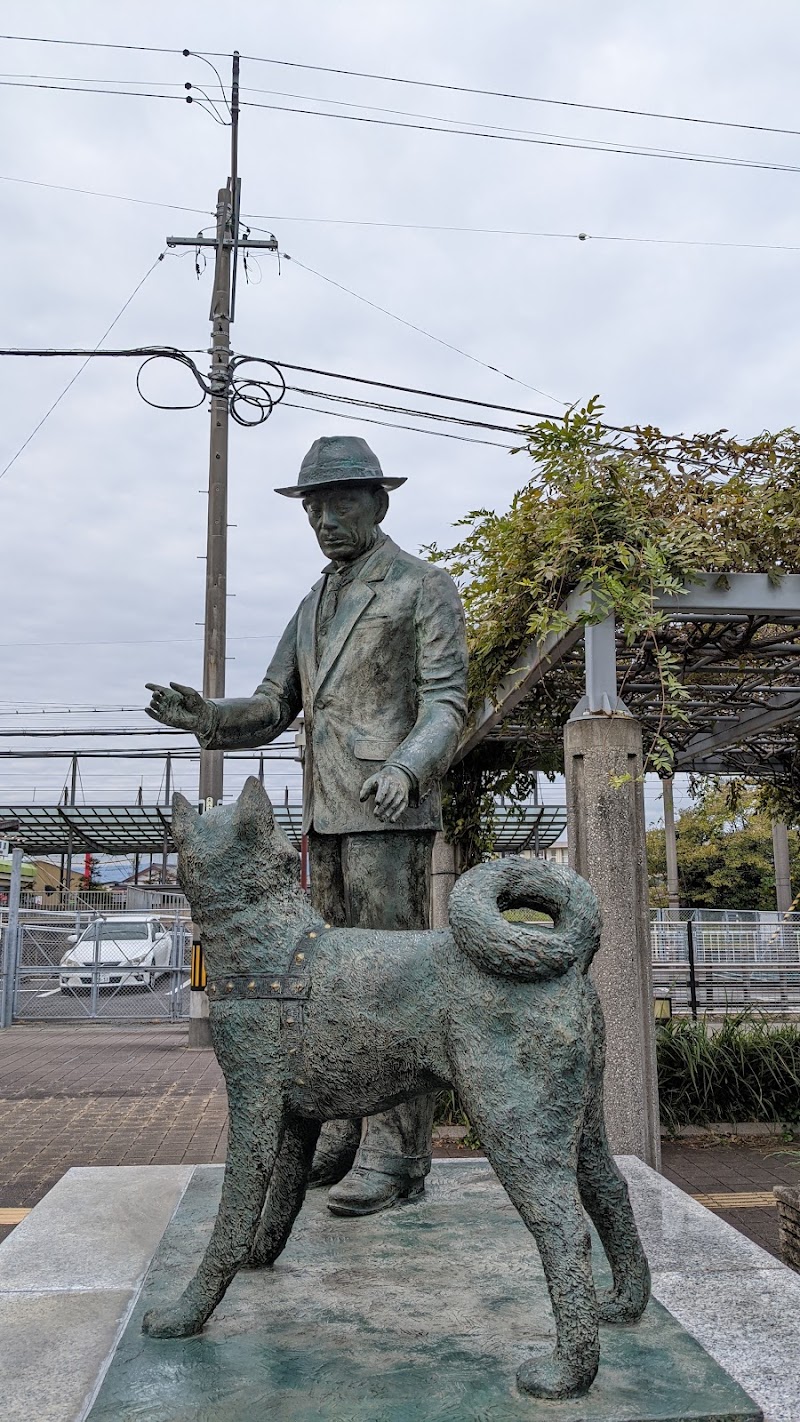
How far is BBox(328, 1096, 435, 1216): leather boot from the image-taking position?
3.45m

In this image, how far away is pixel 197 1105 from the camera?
887cm

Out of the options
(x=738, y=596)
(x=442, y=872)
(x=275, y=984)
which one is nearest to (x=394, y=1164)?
(x=275, y=984)

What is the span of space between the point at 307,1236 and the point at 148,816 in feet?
90.9

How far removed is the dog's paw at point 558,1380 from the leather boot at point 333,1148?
1.39m

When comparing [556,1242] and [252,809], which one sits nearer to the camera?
[556,1242]

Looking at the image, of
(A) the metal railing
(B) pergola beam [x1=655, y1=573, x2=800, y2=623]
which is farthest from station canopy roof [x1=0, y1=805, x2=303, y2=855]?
(B) pergola beam [x1=655, y1=573, x2=800, y2=623]

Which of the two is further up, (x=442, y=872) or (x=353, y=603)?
(x=353, y=603)

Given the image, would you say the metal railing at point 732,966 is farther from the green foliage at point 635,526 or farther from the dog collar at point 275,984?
the dog collar at point 275,984

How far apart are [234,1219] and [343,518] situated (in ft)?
6.45

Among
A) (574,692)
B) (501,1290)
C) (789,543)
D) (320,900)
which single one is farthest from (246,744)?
(574,692)

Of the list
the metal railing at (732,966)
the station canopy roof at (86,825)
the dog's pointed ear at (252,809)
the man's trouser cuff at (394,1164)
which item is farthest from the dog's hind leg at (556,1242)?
the station canopy roof at (86,825)

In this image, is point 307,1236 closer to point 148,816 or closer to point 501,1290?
point 501,1290

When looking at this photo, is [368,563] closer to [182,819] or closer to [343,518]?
[343,518]

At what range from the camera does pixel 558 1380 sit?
7.07 ft
